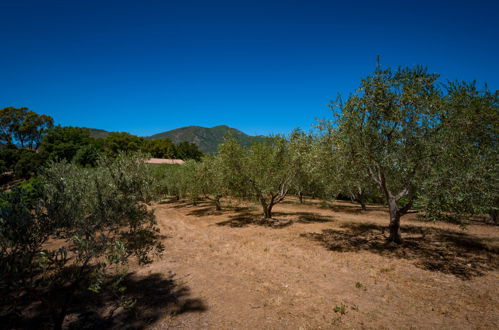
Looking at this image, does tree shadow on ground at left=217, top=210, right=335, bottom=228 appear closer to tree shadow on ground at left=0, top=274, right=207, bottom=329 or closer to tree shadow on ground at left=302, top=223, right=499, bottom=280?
tree shadow on ground at left=302, top=223, right=499, bottom=280

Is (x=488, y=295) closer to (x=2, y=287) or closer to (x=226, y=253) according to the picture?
(x=226, y=253)

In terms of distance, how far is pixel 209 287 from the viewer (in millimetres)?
10047

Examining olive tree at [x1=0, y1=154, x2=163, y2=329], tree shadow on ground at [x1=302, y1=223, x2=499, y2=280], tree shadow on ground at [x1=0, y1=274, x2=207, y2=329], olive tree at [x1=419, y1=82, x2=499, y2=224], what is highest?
olive tree at [x1=419, y1=82, x2=499, y2=224]

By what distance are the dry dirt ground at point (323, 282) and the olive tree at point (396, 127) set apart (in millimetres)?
4018

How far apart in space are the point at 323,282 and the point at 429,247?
381 inches

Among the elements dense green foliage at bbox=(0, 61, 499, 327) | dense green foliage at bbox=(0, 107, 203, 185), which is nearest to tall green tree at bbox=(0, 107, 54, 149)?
dense green foliage at bbox=(0, 107, 203, 185)

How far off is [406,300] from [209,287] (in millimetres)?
8218

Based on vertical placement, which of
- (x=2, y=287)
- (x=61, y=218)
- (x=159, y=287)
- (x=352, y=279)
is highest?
(x=61, y=218)

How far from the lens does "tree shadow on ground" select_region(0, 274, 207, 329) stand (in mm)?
7660

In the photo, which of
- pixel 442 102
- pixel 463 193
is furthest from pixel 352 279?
pixel 442 102

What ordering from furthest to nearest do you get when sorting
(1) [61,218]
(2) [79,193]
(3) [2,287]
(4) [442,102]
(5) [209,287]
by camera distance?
(4) [442,102] < (5) [209,287] < (2) [79,193] < (1) [61,218] < (3) [2,287]

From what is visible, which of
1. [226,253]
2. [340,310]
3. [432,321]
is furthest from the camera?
[226,253]

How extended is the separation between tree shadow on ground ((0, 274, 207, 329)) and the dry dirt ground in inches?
3.0

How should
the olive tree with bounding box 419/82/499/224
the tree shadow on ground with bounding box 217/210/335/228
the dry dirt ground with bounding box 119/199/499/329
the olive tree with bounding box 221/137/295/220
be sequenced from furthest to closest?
1. the tree shadow on ground with bounding box 217/210/335/228
2. the olive tree with bounding box 221/137/295/220
3. the olive tree with bounding box 419/82/499/224
4. the dry dirt ground with bounding box 119/199/499/329
